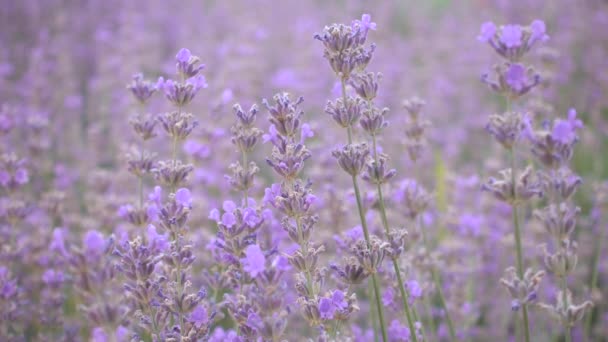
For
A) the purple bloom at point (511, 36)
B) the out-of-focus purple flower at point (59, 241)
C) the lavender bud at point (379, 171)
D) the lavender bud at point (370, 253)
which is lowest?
the lavender bud at point (370, 253)

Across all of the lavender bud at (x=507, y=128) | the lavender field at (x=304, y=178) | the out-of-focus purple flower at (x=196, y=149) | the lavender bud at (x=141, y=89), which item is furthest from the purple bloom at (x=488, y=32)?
the out-of-focus purple flower at (x=196, y=149)

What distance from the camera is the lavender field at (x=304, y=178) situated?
1.84 metres

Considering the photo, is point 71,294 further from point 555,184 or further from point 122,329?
point 555,184

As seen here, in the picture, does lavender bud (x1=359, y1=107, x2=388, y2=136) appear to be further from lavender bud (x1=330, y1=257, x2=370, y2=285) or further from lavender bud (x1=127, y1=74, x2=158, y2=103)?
lavender bud (x1=127, y1=74, x2=158, y2=103)

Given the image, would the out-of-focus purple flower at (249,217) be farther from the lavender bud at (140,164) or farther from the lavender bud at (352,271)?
the lavender bud at (140,164)

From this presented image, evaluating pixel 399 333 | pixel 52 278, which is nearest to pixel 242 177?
pixel 399 333

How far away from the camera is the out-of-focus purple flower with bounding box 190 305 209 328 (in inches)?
72.3

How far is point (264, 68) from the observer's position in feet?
20.7

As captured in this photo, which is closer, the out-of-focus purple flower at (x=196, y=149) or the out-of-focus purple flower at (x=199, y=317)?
the out-of-focus purple flower at (x=199, y=317)

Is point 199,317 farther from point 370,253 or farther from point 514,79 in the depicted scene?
point 514,79

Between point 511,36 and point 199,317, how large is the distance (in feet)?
4.62

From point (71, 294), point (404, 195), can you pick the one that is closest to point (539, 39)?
point (404, 195)

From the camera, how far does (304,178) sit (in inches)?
177

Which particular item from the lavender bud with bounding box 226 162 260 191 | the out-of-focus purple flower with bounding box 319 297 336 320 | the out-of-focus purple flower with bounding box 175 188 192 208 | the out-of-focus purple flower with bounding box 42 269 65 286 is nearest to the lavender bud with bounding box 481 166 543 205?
the out-of-focus purple flower with bounding box 319 297 336 320
